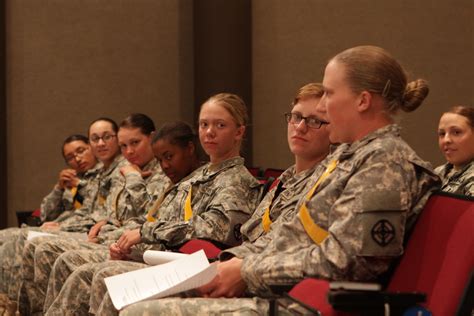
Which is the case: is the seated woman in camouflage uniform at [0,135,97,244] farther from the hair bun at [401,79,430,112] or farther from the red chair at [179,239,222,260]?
the hair bun at [401,79,430,112]

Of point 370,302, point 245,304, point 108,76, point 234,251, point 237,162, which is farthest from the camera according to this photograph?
point 108,76

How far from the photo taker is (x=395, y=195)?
2.16 metres

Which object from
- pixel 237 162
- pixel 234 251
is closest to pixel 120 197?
pixel 237 162

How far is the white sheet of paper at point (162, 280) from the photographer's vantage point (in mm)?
2557

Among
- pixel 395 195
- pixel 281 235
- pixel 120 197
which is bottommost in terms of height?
pixel 120 197

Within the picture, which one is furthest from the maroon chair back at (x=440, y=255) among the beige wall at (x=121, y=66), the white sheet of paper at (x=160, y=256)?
the beige wall at (x=121, y=66)

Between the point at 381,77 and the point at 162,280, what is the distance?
37.9 inches

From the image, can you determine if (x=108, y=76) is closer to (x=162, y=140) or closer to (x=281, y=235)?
(x=162, y=140)

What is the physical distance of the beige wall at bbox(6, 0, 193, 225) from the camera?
300 inches

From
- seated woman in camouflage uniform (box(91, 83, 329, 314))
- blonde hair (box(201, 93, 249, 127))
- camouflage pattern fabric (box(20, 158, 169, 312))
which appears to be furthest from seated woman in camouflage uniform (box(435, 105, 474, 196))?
camouflage pattern fabric (box(20, 158, 169, 312))

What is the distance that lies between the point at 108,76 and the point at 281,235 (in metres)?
5.56

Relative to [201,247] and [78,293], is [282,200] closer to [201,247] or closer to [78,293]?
[201,247]

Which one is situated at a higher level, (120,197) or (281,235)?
(281,235)

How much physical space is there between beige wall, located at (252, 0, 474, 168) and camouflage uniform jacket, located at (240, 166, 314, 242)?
3.51 metres
